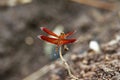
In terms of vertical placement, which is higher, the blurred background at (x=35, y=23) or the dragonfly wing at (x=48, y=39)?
the blurred background at (x=35, y=23)

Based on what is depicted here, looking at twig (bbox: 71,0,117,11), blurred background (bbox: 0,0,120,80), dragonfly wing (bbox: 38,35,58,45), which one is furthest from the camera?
twig (bbox: 71,0,117,11)

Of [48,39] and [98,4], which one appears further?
[98,4]

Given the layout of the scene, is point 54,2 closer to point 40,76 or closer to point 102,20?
point 102,20

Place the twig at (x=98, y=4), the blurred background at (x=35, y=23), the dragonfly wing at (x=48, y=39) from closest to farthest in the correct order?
the dragonfly wing at (x=48, y=39) → the blurred background at (x=35, y=23) → the twig at (x=98, y=4)

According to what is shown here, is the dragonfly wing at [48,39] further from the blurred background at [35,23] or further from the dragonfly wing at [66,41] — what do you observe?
the blurred background at [35,23]

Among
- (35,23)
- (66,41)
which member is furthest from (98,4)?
(66,41)

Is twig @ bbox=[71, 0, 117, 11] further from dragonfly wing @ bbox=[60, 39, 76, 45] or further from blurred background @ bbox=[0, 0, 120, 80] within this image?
dragonfly wing @ bbox=[60, 39, 76, 45]

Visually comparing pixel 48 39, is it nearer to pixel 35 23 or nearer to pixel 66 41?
pixel 66 41

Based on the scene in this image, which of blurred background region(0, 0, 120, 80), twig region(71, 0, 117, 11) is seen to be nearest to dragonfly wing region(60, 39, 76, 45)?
blurred background region(0, 0, 120, 80)

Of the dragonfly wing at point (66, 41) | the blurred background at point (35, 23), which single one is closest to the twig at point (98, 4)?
the blurred background at point (35, 23)
